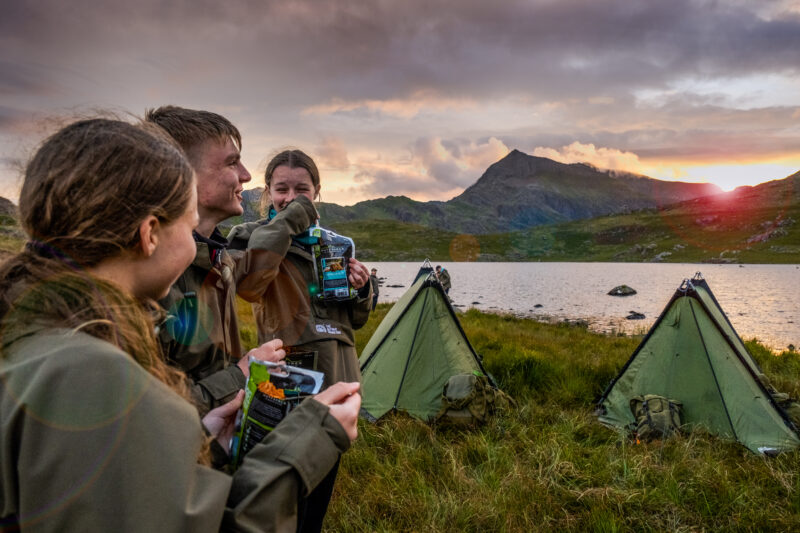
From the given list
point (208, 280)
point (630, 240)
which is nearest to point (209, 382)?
point (208, 280)

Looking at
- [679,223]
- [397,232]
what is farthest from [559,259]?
[397,232]

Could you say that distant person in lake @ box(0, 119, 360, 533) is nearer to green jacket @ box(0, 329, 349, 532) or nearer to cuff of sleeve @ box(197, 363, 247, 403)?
green jacket @ box(0, 329, 349, 532)

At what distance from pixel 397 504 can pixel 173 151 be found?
3.51 metres

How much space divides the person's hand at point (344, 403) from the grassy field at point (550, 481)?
2.49 meters

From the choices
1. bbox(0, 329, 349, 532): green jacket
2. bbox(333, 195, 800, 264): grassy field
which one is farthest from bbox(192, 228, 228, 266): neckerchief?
bbox(333, 195, 800, 264): grassy field

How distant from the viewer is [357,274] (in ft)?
10.9

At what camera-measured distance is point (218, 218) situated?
2.84m

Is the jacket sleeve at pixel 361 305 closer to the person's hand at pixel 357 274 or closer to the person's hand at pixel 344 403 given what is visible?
the person's hand at pixel 357 274

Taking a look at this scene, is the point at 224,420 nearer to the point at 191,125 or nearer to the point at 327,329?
the point at 327,329

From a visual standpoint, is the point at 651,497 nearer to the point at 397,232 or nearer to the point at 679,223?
the point at 679,223

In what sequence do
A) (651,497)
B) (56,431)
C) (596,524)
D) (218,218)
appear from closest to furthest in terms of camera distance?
(56,431)
(218,218)
(596,524)
(651,497)

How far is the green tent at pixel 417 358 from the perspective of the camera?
658 centimetres

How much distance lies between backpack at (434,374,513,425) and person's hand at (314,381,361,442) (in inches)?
177

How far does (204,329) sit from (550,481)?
356cm
